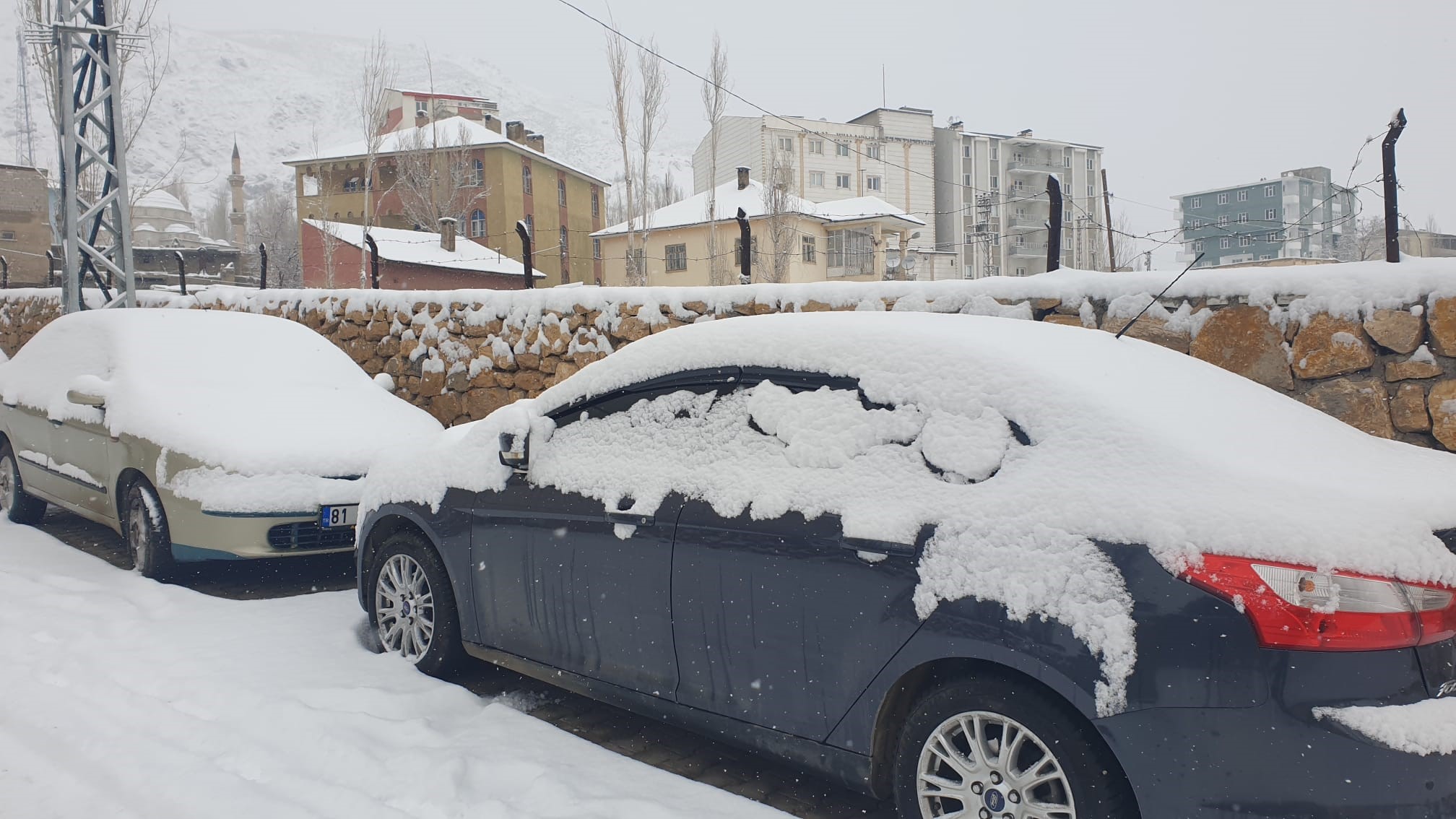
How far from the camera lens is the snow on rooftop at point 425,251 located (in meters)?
33.4

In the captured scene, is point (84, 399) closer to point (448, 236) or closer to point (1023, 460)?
point (1023, 460)

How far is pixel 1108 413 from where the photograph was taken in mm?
2441

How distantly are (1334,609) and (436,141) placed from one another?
48.1 metres

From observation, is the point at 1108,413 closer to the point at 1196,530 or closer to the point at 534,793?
the point at 1196,530

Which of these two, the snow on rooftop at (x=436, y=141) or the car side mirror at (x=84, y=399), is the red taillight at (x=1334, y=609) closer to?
the car side mirror at (x=84, y=399)

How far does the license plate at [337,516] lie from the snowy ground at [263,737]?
1.88ft

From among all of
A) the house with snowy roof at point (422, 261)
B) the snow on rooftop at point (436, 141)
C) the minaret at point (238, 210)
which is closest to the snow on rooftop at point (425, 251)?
the house with snowy roof at point (422, 261)

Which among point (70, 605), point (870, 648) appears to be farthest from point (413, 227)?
point (870, 648)

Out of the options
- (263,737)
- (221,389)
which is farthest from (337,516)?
(263,737)

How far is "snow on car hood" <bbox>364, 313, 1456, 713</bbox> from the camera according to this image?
211 cm


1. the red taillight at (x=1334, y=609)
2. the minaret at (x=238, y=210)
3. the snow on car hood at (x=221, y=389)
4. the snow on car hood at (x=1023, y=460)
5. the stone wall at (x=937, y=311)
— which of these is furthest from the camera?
the minaret at (x=238, y=210)

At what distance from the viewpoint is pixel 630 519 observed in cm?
319

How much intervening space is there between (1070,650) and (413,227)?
165 ft

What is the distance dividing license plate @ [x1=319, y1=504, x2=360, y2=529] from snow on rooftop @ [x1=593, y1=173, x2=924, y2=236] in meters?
35.0
